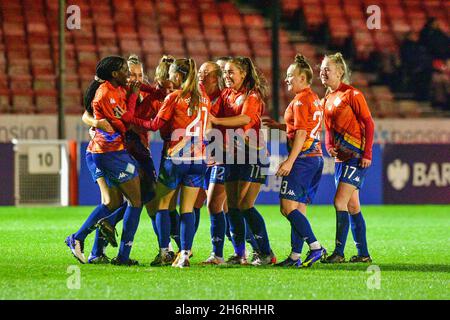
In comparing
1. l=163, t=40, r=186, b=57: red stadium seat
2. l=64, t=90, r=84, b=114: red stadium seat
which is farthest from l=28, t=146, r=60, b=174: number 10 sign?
l=163, t=40, r=186, b=57: red stadium seat

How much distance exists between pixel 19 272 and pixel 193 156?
1.88 metres

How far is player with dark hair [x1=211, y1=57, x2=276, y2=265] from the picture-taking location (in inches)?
415

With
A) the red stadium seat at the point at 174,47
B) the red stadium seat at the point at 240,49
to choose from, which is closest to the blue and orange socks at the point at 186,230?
the red stadium seat at the point at 174,47

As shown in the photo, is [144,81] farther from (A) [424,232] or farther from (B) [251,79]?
(A) [424,232]

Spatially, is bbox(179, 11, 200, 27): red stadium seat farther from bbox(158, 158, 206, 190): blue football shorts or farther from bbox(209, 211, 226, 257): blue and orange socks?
bbox(158, 158, 206, 190): blue football shorts

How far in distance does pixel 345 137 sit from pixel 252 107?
3.80ft

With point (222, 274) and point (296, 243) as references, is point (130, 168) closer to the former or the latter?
point (222, 274)

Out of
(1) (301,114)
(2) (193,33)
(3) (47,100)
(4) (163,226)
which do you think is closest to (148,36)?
(2) (193,33)

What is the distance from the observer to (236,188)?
1066 centimetres

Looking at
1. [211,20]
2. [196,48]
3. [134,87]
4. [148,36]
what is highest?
[211,20]

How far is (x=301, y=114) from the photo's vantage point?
33.9 ft

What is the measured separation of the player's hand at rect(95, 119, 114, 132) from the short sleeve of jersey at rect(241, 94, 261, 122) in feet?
4.08
